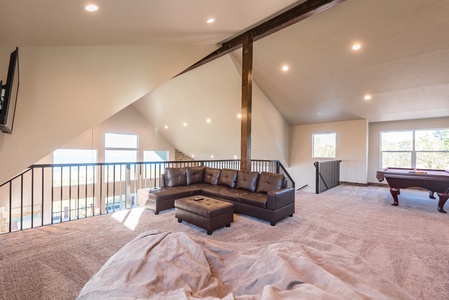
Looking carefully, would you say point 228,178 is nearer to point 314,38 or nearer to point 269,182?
point 269,182

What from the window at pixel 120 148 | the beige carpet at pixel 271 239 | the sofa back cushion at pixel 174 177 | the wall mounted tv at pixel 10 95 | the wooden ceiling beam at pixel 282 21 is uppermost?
the wooden ceiling beam at pixel 282 21

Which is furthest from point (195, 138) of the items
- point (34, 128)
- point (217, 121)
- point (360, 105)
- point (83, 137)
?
point (34, 128)

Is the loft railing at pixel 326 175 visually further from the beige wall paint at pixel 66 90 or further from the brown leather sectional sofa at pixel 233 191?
the beige wall paint at pixel 66 90

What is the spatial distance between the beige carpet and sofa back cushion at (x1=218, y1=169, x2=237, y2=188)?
101 centimetres

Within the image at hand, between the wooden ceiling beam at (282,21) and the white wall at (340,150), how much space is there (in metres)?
4.85

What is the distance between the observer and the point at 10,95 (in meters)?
2.57

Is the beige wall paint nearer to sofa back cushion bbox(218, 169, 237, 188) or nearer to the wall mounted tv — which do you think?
the wall mounted tv

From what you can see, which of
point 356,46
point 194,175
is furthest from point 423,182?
point 194,175

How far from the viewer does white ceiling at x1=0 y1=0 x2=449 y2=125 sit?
2467mm

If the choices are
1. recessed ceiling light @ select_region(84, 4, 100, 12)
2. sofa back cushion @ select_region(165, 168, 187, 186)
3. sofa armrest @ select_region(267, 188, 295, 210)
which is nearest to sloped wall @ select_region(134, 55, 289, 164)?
sofa back cushion @ select_region(165, 168, 187, 186)

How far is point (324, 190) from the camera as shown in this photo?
6.77 metres

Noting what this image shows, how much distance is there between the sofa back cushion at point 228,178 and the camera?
493cm

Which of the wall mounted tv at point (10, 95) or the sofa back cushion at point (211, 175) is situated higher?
the wall mounted tv at point (10, 95)

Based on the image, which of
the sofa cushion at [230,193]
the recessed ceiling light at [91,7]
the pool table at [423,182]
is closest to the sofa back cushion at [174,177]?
the sofa cushion at [230,193]
